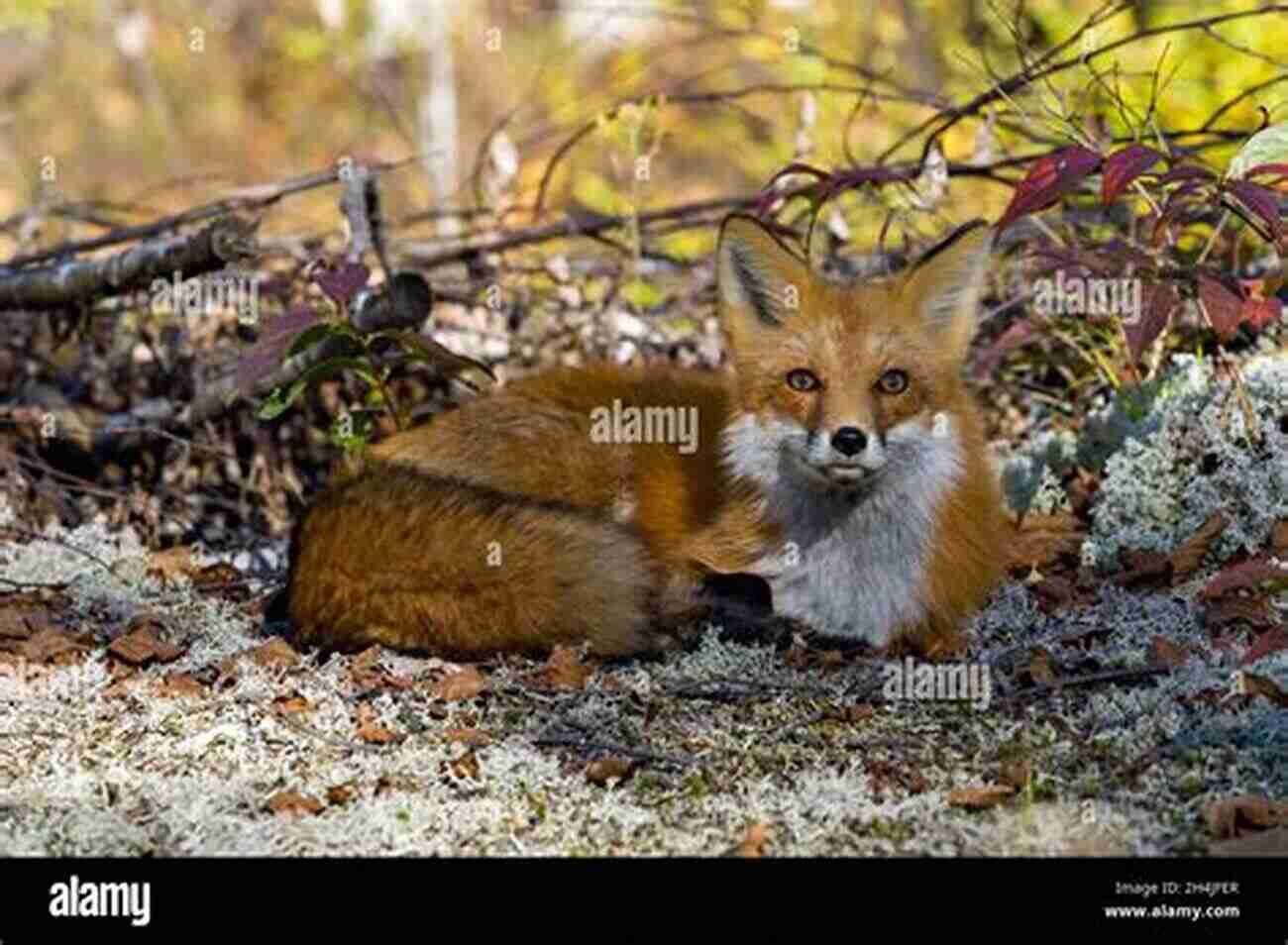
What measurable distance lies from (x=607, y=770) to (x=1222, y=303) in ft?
6.59

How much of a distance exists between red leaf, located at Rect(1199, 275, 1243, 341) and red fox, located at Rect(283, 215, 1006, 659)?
0.58 m

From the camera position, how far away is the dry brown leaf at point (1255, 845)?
2812mm

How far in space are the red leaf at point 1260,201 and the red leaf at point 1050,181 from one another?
0.33 metres

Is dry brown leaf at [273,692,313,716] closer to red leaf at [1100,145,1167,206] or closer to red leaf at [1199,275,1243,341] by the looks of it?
red leaf at [1100,145,1167,206]

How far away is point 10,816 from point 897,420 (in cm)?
207

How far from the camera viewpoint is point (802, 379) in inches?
152

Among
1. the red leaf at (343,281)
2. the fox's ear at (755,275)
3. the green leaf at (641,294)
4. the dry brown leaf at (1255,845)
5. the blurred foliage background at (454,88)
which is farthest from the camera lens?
the blurred foliage background at (454,88)

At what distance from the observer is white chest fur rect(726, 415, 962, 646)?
3.96 m

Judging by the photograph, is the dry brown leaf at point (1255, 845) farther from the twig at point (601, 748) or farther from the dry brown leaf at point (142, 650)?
the dry brown leaf at point (142, 650)

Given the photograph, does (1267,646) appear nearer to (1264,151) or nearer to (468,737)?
(1264,151)

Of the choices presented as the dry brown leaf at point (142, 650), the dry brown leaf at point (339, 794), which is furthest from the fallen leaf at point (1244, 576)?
the dry brown leaf at point (142, 650)

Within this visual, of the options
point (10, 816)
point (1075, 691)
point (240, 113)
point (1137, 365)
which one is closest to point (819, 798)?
point (1075, 691)

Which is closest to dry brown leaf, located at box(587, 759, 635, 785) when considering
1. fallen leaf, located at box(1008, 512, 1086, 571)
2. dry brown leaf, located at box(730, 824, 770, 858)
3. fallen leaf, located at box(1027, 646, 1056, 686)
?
dry brown leaf, located at box(730, 824, 770, 858)
